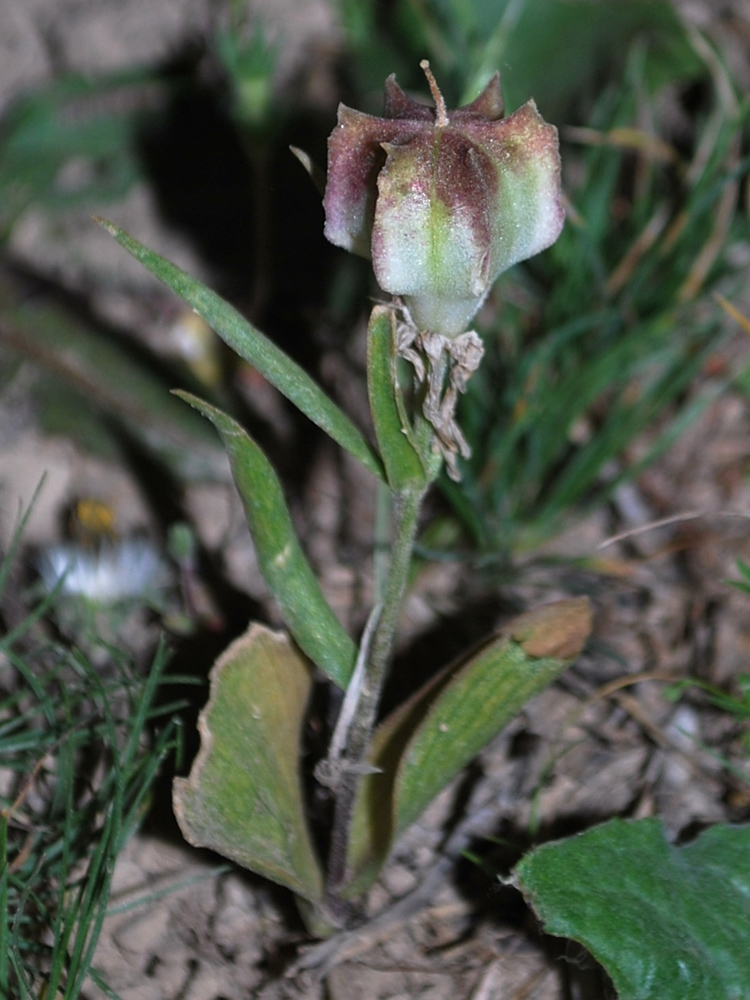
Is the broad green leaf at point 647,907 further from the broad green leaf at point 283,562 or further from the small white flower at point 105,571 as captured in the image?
the small white flower at point 105,571

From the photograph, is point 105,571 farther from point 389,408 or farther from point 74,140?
point 74,140

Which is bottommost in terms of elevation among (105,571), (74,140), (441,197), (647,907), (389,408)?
(647,907)

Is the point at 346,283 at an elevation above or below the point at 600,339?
above

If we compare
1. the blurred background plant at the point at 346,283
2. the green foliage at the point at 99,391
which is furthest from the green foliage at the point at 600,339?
the green foliage at the point at 99,391

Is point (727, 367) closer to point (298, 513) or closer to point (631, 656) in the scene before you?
point (631, 656)

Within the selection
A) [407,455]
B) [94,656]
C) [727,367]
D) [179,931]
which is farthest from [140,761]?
[727,367]

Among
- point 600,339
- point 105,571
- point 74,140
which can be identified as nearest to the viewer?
point 105,571

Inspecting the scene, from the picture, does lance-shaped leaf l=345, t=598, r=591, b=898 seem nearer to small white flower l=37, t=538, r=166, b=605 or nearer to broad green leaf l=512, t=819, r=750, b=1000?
broad green leaf l=512, t=819, r=750, b=1000

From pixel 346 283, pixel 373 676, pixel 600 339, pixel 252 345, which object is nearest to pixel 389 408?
pixel 252 345
